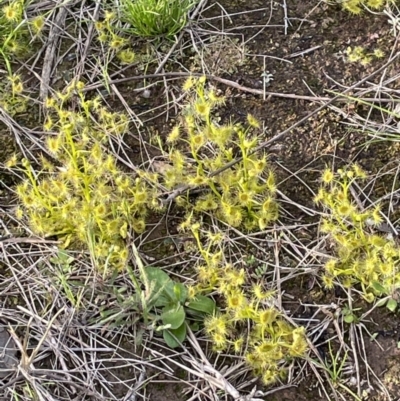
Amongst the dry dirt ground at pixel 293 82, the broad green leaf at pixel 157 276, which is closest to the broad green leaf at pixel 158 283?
the broad green leaf at pixel 157 276

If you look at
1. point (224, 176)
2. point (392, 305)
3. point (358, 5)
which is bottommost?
point (392, 305)

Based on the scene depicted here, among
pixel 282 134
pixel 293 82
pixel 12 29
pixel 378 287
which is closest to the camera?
pixel 378 287

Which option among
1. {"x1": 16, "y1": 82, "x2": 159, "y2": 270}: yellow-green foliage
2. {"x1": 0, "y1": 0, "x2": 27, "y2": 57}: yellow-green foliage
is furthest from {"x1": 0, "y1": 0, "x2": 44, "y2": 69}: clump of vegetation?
{"x1": 16, "y1": 82, "x2": 159, "y2": 270}: yellow-green foliage

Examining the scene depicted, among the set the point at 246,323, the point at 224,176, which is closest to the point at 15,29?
the point at 224,176

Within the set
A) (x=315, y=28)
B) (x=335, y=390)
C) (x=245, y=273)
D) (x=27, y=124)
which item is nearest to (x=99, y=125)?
(x=27, y=124)

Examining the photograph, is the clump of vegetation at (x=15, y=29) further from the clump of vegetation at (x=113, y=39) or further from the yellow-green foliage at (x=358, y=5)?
the yellow-green foliage at (x=358, y=5)

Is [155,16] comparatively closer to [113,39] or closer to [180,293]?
[113,39]

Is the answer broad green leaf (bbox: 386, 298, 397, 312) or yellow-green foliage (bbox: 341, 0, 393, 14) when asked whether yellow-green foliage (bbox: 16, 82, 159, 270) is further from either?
yellow-green foliage (bbox: 341, 0, 393, 14)
